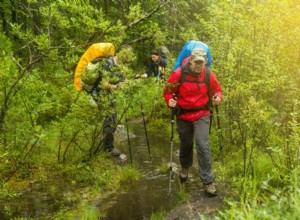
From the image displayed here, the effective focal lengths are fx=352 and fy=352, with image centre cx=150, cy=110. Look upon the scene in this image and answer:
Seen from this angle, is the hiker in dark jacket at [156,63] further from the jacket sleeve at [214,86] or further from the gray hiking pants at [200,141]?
the jacket sleeve at [214,86]

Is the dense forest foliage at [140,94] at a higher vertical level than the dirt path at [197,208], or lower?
higher

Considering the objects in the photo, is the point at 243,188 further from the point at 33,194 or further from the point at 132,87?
the point at 33,194

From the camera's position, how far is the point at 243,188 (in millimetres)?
4945

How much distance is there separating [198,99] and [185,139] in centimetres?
94

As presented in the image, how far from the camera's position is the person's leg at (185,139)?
6664 mm

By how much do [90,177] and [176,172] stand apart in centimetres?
211

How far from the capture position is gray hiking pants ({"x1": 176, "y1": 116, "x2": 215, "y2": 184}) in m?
6.14

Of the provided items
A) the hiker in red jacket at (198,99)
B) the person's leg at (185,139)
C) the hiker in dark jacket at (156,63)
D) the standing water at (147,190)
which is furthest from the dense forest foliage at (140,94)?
the hiker in dark jacket at (156,63)

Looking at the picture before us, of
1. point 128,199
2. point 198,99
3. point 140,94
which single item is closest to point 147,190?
point 128,199

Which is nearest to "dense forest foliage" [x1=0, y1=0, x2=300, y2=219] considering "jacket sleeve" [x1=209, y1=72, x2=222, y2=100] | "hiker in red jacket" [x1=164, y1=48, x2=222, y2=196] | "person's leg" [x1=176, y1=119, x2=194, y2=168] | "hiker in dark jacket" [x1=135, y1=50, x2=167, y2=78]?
"jacket sleeve" [x1=209, y1=72, x2=222, y2=100]

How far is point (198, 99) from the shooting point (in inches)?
248

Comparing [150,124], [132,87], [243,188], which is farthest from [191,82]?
[150,124]

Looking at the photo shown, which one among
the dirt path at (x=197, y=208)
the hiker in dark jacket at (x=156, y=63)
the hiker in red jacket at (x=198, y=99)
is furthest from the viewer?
the hiker in dark jacket at (x=156, y=63)

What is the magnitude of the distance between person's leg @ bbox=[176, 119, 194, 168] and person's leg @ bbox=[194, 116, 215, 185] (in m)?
0.30
